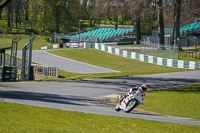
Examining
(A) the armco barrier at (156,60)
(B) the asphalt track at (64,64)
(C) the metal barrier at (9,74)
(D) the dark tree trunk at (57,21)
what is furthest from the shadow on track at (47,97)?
(D) the dark tree trunk at (57,21)

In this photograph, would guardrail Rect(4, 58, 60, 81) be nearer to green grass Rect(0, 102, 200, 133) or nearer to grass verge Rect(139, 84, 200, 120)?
grass verge Rect(139, 84, 200, 120)

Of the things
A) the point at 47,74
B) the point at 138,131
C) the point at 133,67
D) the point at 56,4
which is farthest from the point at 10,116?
the point at 56,4

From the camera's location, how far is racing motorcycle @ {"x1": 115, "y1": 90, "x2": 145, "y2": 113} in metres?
14.0

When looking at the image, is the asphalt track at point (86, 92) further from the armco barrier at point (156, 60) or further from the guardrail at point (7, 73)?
the armco barrier at point (156, 60)

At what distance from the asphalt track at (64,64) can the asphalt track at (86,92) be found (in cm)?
1086

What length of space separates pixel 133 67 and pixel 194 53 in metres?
8.67

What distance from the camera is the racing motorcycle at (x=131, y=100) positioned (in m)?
14.0

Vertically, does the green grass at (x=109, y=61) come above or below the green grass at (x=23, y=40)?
below

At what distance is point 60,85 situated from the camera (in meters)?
24.2

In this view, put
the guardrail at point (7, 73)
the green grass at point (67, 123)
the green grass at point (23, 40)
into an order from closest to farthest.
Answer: the green grass at point (67, 123) → the guardrail at point (7, 73) → the green grass at point (23, 40)

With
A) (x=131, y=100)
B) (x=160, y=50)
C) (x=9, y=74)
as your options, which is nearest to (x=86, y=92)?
(x=131, y=100)

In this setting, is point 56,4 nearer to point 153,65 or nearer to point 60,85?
point 153,65

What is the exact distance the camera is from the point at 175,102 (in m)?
19.5

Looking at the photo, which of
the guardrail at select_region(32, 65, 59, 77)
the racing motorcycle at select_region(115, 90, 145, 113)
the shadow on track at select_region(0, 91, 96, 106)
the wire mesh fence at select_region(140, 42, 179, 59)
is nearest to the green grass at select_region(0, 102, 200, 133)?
the racing motorcycle at select_region(115, 90, 145, 113)
